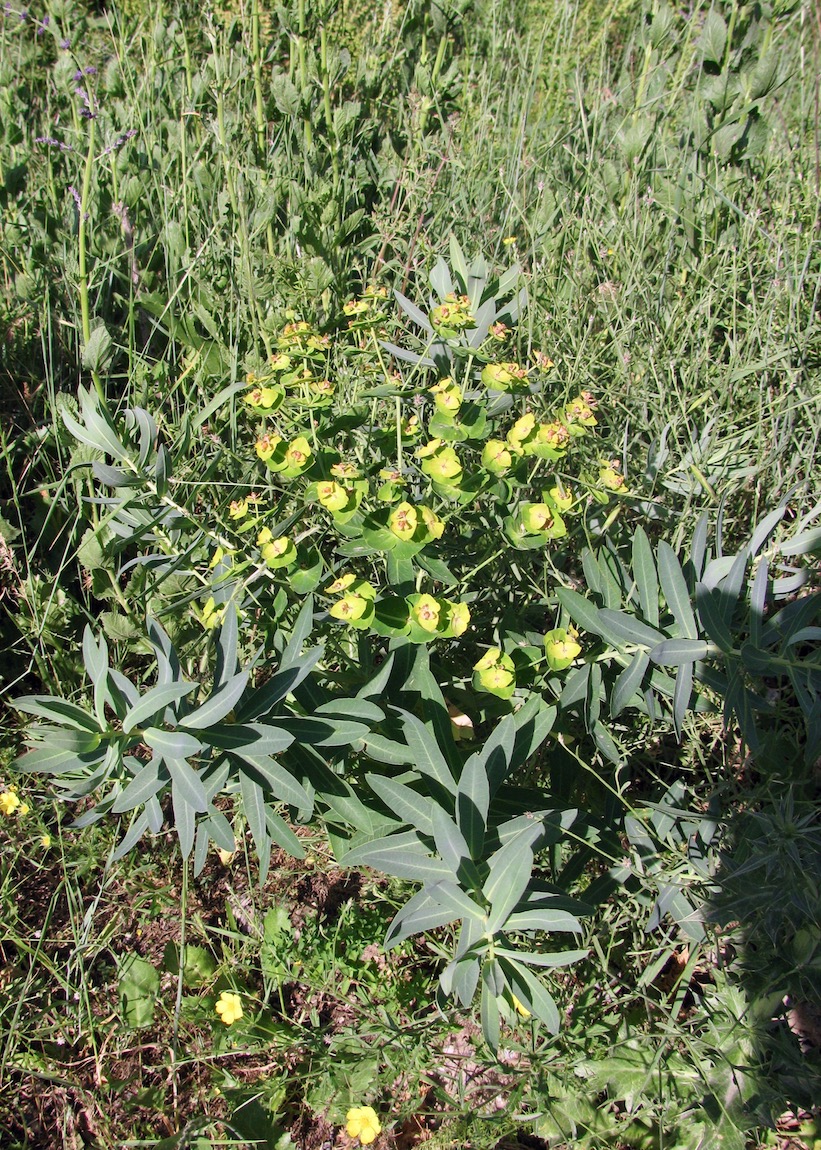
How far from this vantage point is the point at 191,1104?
146cm

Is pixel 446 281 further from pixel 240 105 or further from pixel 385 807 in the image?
pixel 240 105

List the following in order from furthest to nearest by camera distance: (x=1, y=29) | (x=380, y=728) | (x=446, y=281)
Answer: (x=1, y=29)
(x=446, y=281)
(x=380, y=728)

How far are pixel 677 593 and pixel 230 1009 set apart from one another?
3.53ft

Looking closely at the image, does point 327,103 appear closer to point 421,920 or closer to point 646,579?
point 646,579

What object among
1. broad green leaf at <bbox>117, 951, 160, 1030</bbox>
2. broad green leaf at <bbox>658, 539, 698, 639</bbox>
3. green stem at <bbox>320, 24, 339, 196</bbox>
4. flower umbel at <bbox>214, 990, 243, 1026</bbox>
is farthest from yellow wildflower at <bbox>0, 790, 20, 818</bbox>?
green stem at <bbox>320, 24, 339, 196</bbox>

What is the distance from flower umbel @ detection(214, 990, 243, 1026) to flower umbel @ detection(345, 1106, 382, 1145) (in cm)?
26

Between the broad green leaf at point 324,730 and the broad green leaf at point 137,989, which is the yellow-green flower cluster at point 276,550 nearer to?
the broad green leaf at point 324,730

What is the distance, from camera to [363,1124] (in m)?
1.35

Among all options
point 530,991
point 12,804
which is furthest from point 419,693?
point 12,804

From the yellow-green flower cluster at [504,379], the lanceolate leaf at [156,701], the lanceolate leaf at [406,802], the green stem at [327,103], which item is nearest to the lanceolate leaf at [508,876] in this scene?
the lanceolate leaf at [406,802]

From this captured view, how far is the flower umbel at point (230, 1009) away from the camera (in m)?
1.48

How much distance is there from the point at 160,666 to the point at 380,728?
39cm

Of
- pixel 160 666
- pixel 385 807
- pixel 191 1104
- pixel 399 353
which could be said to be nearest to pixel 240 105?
pixel 399 353

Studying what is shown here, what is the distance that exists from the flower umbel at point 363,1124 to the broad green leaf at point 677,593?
94cm
